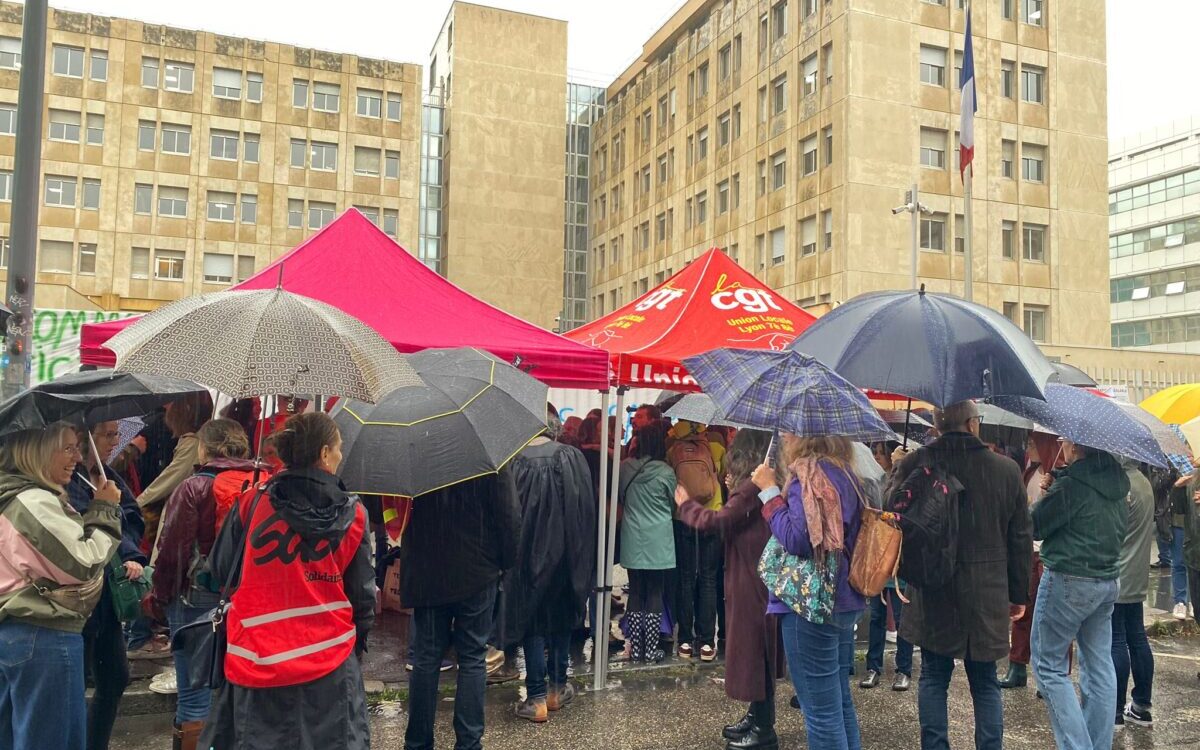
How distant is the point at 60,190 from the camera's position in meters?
44.4

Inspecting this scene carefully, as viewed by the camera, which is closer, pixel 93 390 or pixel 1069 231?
pixel 93 390

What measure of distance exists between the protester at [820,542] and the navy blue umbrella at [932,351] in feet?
1.30

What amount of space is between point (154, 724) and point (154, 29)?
48623 millimetres

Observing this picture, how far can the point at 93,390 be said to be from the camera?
12.4 ft

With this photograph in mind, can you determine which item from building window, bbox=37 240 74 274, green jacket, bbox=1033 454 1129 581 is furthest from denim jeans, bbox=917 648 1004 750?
building window, bbox=37 240 74 274

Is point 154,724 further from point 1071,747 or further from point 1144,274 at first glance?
point 1144,274

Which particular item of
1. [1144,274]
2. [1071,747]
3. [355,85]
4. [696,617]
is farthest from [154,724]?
[1144,274]

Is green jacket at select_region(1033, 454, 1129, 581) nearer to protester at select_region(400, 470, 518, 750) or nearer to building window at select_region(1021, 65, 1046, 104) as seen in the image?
protester at select_region(400, 470, 518, 750)

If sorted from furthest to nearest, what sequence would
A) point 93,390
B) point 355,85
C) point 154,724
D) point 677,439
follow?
1. point 355,85
2. point 677,439
3. point 154,724
4. point 93,390

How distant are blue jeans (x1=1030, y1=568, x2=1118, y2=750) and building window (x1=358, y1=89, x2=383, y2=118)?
163 feet

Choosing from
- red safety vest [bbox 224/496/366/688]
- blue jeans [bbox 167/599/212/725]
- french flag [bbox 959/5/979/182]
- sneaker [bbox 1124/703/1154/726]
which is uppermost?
french flag [bbox 959/5/979/182]

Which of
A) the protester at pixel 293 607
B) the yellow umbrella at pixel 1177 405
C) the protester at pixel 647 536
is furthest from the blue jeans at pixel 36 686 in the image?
the yellow umbrella at pixel 1177 405

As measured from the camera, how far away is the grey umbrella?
3.31 metres

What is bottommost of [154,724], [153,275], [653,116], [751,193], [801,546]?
[154,724]
